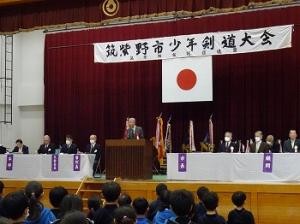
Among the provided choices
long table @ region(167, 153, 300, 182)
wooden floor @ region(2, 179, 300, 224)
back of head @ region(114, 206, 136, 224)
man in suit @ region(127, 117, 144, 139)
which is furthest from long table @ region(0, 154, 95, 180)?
back of head @ region(114, 206, 136, 224)

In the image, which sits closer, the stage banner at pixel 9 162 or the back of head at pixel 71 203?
the back of head at pixel 71 203

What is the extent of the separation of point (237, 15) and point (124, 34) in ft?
10.6

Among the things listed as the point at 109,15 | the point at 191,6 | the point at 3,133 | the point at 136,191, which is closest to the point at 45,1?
the point at 109,15

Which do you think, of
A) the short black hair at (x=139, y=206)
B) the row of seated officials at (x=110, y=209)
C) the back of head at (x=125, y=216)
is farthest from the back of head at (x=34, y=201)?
the back of head at (x=125, y=216)

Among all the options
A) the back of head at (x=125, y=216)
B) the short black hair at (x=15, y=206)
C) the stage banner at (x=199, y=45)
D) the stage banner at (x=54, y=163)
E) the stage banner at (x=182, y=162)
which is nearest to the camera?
the back of head at (x=125, y=216)

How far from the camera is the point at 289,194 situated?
321 inches

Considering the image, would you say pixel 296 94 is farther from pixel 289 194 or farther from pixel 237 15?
pixel 289 194

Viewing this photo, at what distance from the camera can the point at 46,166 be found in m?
10.4

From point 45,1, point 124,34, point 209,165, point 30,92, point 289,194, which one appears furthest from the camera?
point 30,92

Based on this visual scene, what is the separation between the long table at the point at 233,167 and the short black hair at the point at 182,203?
5.73 m

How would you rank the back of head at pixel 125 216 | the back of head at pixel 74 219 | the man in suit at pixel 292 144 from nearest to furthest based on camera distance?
the back of head at pixel 74 219, the back of head at pixel 125 216, the man in suit at pixel 292 144

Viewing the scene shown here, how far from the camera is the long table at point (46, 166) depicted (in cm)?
1009

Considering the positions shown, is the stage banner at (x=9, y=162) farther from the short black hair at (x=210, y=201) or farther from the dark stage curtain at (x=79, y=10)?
the short black hair at (x=210, y=201)

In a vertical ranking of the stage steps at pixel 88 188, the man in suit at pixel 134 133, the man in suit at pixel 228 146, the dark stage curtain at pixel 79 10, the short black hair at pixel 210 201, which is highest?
the dark stage curtain at pixel 79 10
